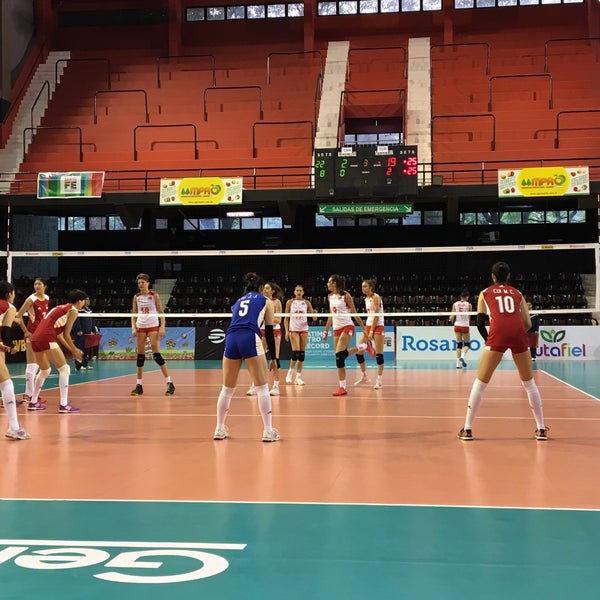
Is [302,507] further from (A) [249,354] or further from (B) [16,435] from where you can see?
(B) [16,435]

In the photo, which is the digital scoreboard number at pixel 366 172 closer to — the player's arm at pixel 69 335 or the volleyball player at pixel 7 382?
the player's arm at pixel 69 335

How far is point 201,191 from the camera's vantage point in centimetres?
2150

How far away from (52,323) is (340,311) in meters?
4.66

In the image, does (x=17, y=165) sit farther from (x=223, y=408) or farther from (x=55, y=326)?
(x=223, y=408)

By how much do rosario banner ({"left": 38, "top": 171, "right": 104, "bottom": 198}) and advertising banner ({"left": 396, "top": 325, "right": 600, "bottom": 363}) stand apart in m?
10.1

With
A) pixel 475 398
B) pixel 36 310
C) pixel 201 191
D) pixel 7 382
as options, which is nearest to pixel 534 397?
pixel 475 398

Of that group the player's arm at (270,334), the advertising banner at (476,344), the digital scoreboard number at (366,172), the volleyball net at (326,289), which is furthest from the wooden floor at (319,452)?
the volleyball net at (326,289)

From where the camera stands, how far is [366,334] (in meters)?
13.1

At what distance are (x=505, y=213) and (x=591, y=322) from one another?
6.44m

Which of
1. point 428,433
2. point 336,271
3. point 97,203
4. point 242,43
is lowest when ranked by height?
point 428,433

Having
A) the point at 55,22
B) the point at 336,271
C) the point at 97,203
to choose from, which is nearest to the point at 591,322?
the point at 336,271

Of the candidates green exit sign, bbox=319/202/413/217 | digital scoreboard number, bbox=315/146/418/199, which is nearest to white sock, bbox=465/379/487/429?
digital scoreboard number, bbox=315/146/418/199

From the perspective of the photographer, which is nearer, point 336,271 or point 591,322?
point 591,322

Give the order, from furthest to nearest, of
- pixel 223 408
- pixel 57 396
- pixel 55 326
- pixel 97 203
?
pixel 97 203, pixel 57 396, pixel 55 326, pixel 223 408
